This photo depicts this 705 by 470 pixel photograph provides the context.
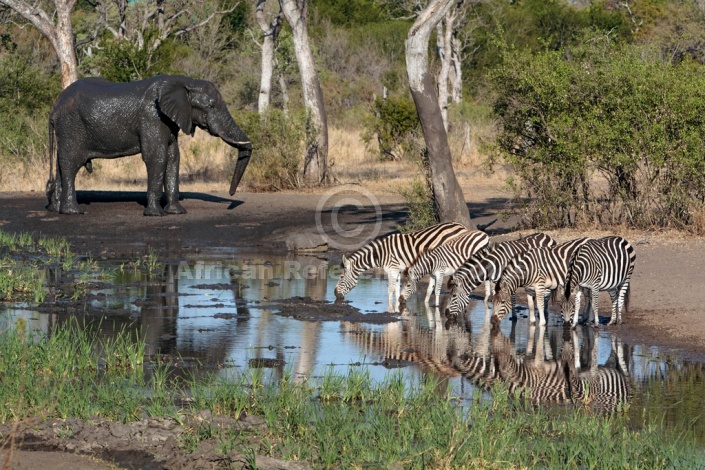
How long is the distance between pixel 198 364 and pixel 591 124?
852 cm

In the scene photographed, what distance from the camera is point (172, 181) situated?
788 inches

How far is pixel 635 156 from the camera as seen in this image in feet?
52.4

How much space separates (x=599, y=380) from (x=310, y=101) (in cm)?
1681

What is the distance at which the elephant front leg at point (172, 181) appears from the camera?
19953 mm

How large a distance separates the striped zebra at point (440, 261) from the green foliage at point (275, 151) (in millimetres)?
11540

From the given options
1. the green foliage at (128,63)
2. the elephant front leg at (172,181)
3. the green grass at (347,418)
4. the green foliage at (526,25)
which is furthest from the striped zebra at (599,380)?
the green foliage at (526,25)

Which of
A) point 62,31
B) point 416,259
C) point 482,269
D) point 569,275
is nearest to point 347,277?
point 416,259

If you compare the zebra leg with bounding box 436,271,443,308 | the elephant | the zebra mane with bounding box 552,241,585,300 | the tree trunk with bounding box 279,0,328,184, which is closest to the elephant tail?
the elephant

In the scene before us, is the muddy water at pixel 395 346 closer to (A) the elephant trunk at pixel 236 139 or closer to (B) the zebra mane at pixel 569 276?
(B) the zebra mane at pixel 569 276

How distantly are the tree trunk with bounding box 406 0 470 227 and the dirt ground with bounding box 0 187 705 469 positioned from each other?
1.00m

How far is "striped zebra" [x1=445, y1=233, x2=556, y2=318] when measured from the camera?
12.0 m

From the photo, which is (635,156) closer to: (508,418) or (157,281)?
(157,281)

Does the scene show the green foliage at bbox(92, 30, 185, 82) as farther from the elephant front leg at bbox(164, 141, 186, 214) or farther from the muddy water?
the muddy water

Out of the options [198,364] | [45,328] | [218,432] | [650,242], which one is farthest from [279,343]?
[650,242]
